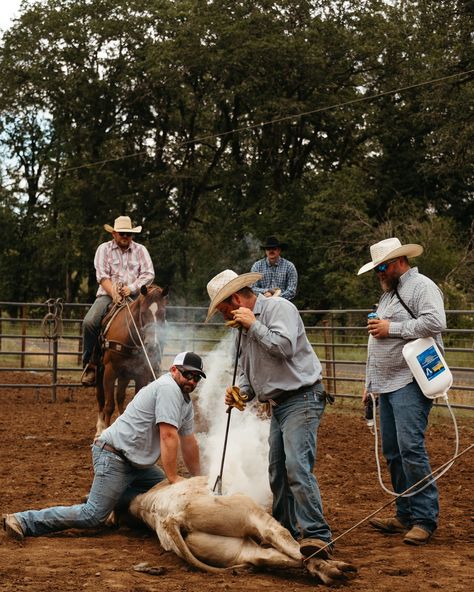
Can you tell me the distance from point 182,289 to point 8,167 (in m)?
14.8

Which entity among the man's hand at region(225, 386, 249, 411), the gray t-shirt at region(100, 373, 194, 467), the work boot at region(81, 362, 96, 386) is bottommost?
the work boot at region(81, 362, 96, 386)

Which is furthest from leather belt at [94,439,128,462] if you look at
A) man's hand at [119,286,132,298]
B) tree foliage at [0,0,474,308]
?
tree foliage at [0,0,474,308]

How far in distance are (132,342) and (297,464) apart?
5.01 meters

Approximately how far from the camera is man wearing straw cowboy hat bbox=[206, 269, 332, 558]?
202 inches

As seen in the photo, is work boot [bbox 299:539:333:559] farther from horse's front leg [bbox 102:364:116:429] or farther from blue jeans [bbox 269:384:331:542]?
horse's front leg [bbox 102:364:116:429]

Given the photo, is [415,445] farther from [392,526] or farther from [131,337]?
[131,337]

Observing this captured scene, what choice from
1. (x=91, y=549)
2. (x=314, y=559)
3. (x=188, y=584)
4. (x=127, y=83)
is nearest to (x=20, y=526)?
(x=91, y=549)

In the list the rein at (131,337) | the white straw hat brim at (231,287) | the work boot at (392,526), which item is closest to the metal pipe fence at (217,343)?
the rein at (131,337)

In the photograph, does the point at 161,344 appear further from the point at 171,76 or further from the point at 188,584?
the point at 171,76

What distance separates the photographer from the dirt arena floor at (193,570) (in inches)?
187

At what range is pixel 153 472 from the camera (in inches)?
243

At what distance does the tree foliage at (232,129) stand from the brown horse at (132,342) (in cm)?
1701

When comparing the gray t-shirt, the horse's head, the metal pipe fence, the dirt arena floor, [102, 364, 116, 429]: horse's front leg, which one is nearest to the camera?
the dirt arena floor

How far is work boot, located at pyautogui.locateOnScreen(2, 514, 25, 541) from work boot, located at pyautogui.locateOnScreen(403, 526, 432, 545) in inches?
89.4
